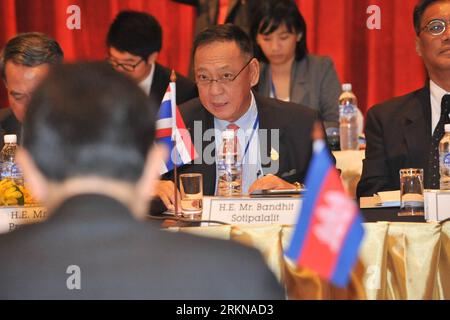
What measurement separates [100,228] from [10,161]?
207cm

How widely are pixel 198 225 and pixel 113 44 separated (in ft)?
8.17

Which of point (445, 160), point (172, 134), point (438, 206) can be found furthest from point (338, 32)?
point (438, 206)

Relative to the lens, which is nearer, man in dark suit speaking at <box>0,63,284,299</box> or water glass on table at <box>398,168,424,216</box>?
man in dark suit speaking at <box>0,63,284,299</box>

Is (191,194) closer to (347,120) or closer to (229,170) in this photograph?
(229,170)

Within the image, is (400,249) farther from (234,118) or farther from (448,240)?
(234,118)

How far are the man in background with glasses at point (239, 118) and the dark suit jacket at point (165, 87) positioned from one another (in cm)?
114

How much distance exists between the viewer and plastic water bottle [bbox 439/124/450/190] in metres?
2.79

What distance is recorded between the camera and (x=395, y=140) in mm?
3346

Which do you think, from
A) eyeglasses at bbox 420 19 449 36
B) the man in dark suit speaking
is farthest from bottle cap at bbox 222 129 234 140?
the man in dark suit speaking

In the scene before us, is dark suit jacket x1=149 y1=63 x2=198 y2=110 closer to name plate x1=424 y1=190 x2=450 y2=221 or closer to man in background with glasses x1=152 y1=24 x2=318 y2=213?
man in background with glasses x1=152 y1=24 x2=318 y2=213

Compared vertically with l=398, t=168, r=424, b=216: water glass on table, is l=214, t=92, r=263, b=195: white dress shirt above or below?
above

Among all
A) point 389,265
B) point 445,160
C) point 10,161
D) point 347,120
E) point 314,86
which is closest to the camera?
point 389,265

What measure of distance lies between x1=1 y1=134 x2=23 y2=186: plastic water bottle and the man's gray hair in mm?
451
